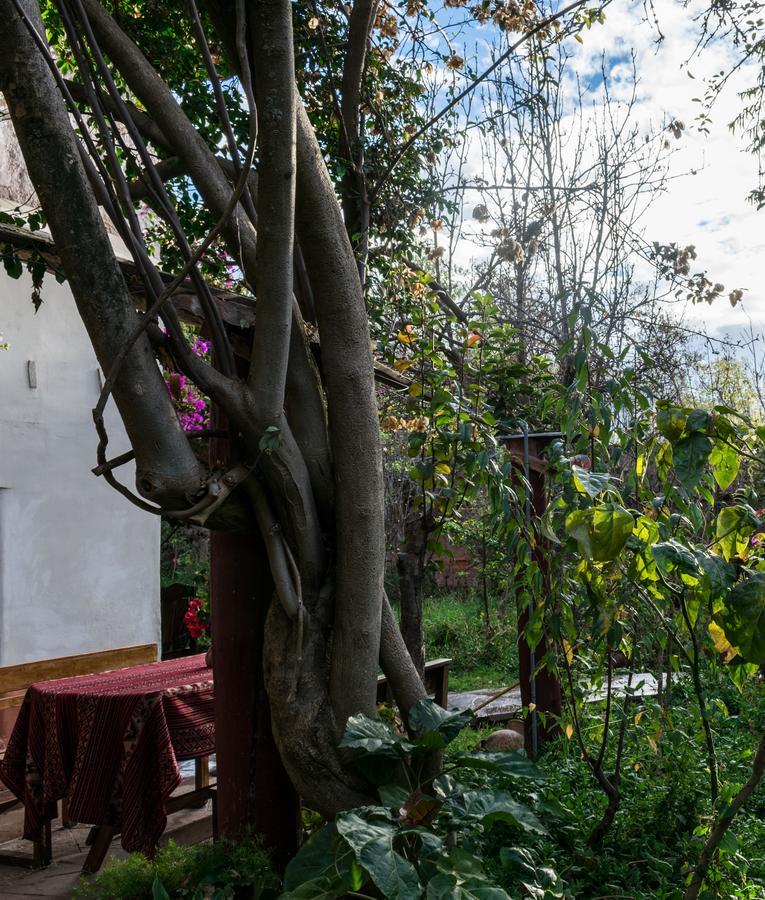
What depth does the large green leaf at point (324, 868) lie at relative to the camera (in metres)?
2.22

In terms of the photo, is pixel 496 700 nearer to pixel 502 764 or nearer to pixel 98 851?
pixel 98 851

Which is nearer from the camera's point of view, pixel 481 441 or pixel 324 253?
pixel 324 253

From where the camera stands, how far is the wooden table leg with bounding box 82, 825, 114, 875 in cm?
415

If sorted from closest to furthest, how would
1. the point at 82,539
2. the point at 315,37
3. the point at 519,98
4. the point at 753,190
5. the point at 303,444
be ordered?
the point at 303,444 → the point at 315,37 → the point at 753,190 → the point at 82,539 → the point at 519,98

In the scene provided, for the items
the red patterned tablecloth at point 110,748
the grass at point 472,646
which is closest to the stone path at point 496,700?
the grass at point 472,646

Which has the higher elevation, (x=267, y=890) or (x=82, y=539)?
(x=82, y=539)

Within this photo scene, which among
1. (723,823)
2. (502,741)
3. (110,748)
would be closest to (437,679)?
(502,741)

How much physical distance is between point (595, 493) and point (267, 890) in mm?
1580

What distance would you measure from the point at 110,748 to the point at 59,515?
401 cm

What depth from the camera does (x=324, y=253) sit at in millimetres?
2791

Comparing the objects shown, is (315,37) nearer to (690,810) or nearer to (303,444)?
(303,444)

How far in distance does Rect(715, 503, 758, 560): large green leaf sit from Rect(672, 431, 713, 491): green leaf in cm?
29

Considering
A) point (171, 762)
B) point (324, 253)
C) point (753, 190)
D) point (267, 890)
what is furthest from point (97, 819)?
point (753, 190)

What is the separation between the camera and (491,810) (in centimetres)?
246
